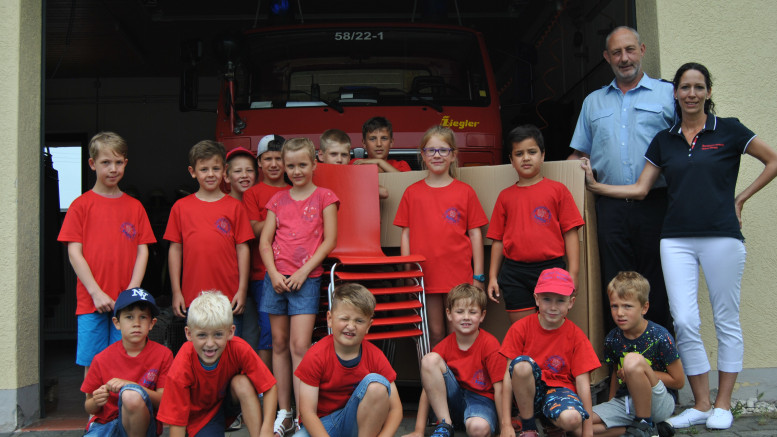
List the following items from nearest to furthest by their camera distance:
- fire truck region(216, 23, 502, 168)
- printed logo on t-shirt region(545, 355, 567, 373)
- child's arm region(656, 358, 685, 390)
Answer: printed logo on t-shirt region(545, 355, 567, 373), child's arm region(656, 358, 685, 390), fire truck region(216, 23, 502, 168)

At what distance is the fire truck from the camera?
5340 mm

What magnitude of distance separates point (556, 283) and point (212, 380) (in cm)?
170

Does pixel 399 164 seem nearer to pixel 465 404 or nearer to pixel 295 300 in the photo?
pixel 295 300

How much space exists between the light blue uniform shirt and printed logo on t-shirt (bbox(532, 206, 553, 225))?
571mm

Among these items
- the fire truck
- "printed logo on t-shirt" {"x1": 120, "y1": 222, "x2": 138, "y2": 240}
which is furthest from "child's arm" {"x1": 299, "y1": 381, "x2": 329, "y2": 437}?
the fire truck

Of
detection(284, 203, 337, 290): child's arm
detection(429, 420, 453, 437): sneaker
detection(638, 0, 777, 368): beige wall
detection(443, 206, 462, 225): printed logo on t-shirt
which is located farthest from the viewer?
detection(638, 0, 777, 368): beige wall

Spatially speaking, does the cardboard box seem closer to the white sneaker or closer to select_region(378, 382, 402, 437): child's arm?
the white sneaker

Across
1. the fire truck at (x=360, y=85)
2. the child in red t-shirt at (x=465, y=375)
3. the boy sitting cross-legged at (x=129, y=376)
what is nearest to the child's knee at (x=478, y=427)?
the child in red t-shirt at (x=465, y=375)

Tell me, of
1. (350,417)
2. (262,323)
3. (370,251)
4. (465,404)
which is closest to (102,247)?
(262,323)

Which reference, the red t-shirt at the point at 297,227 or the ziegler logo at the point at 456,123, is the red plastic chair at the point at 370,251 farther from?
the ziegler logo at the point at 456,123

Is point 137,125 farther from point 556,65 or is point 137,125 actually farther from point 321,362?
point 321,362

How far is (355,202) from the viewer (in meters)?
4.23

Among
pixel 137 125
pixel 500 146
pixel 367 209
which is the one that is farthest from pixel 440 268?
pixel 137 125

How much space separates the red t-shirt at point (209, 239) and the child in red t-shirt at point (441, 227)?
0.95 m
